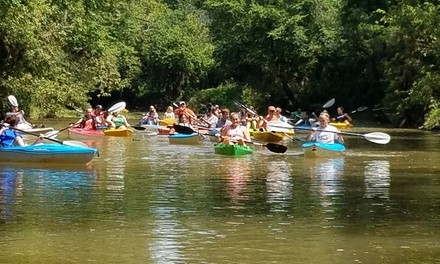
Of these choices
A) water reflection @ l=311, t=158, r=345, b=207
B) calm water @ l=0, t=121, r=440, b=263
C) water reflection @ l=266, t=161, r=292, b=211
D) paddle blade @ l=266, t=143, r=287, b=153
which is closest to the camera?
calm water @ l=0, t=121, r=440, b=263

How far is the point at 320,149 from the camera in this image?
22.1 m

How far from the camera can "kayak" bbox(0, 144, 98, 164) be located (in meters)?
18.6

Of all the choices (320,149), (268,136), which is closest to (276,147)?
(320,149)

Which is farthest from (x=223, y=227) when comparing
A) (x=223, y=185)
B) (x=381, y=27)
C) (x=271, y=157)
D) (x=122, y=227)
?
(x=381, y=27)

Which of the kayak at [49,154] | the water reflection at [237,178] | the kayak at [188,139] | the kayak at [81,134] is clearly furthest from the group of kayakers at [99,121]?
the kayak at [49,154]

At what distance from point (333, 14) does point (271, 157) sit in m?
32.0

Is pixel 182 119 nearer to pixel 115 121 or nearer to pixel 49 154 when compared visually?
pixel 115 121

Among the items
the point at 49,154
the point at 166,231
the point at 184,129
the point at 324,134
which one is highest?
the point at 324,134

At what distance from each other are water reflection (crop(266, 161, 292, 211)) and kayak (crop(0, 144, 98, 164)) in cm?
378

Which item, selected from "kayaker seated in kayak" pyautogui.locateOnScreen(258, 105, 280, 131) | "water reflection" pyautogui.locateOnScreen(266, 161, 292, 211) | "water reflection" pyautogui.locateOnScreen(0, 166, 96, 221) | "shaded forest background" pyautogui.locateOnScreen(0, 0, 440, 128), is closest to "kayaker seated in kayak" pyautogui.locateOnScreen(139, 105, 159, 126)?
"shaded forest background" pyautogui.locateOnScreen(0, 0, 440, 128)

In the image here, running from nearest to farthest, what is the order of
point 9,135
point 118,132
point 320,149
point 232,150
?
point 9,135 → point 320,149 → point 232,150 → point 118,132

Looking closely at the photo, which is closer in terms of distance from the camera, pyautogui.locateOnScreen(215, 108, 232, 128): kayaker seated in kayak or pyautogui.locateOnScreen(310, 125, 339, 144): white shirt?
pyautogui.locateOnScreen(310, 125, 339, 144): white shirt

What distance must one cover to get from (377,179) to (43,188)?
6250 mm

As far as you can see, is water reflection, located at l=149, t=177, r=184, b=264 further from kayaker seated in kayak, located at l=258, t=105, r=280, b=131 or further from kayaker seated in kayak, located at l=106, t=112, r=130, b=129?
kayaker seated in kayak, located at l=106, t=112, r=130, b=129
